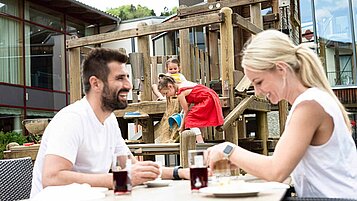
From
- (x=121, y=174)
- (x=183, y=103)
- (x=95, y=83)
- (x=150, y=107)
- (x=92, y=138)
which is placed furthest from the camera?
(x=150, y=107)

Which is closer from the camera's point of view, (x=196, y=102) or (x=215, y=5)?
(x=196, y=102)

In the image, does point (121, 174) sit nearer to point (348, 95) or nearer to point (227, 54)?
point (227, 54)

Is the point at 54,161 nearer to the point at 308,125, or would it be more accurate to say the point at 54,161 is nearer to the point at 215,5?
the point at 308,125

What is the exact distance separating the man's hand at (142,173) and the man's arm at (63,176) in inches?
4.2

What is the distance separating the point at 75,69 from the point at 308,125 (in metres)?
5.95

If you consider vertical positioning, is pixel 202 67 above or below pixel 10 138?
above

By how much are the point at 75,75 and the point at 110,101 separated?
15.8 feet

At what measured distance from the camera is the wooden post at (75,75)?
25.0 ft

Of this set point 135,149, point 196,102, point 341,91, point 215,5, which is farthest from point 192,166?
point 341,91

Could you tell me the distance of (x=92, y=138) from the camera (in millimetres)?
2768

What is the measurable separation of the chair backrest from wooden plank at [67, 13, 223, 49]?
3.49 metres

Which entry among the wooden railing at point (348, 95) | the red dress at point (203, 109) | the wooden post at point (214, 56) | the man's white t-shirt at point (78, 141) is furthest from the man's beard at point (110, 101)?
the wooden railing at point (348, 95)

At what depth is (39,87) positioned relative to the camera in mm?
16016

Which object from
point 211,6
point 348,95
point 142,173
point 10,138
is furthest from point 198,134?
point 10,138
